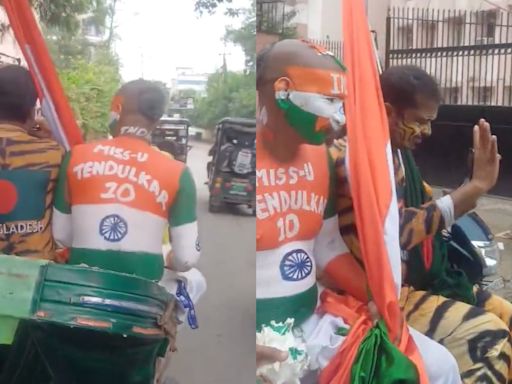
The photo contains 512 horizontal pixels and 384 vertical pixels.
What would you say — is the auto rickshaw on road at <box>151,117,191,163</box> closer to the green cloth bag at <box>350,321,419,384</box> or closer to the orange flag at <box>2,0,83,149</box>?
the orange flag at <box>2,0,83,149</box>

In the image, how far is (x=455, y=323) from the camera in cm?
196

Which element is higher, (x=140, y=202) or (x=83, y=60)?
(x=83, y=60)

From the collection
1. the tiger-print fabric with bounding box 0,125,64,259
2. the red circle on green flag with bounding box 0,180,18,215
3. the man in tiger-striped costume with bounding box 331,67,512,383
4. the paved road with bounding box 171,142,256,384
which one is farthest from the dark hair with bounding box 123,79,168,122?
the man in tiger-striped costume with bounding box 331,67,512,383

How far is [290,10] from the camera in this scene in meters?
1.56

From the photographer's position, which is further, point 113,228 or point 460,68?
point 460,68

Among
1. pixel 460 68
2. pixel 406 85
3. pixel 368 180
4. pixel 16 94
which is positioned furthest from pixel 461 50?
pixel 16 94

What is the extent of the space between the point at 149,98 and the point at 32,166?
300mm

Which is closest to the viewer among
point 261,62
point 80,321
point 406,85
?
point 80,321

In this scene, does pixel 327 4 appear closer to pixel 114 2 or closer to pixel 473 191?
pixel 114 2

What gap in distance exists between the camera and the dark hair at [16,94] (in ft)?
5.32

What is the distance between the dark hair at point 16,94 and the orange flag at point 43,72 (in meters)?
0.03

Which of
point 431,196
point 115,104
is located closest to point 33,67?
point 115,104

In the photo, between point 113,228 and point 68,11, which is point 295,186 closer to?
point 113,228

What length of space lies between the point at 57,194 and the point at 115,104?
0.78 ft
